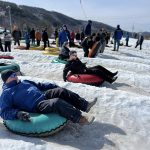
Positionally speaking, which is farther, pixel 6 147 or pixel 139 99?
pixel 139 99

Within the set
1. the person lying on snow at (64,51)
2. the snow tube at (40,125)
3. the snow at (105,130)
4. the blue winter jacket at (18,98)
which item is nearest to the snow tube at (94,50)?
the person lying on snow at (64,51)

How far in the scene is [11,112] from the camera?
6879 millimetres

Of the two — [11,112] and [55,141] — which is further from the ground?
[11,112]

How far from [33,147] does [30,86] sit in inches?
58.7

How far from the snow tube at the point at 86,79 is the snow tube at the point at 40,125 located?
162 inches

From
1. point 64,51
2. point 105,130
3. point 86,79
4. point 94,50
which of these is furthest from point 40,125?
point 94,50

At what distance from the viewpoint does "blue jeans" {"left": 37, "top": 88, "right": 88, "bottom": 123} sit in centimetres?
682

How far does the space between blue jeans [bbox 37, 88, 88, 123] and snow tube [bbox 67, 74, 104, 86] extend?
3.61 metres

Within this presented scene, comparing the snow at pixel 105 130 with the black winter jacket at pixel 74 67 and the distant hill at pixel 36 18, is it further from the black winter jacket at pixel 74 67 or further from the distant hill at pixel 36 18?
the distant hill at pixel 36 18

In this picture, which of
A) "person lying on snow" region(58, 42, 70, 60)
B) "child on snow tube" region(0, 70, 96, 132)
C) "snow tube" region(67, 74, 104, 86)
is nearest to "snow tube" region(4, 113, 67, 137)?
"child on snow tube" region(0, 70, 96, 132)

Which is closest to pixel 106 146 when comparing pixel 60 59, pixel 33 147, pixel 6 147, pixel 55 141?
pixel 55 141

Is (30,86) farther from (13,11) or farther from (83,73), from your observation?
(13,11)

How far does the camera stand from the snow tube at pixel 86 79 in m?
11.0

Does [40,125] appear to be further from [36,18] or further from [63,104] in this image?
[36,18]
